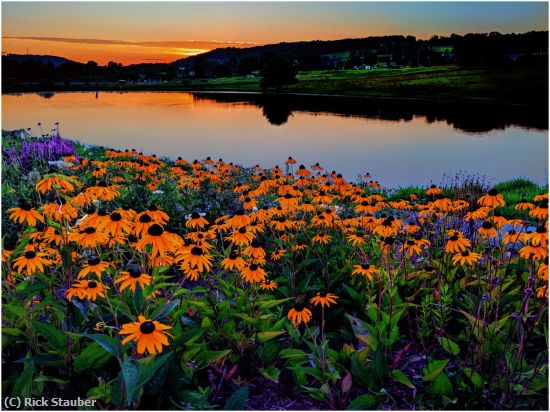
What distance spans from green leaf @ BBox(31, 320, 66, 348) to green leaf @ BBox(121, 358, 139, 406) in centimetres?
94

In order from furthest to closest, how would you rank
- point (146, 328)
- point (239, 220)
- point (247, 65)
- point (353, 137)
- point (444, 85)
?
1. point (247, 65)
2. point (444, 85)
3. point (353, 137)
4. point (239, 220)
5. point (146, 328)

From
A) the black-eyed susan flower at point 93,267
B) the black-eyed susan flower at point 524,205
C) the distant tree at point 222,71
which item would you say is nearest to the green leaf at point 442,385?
the black-eyed susan flower at point 524,205

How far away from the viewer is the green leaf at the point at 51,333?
11.2ft

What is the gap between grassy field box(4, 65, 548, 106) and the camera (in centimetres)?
5703

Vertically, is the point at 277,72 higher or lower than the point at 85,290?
higher

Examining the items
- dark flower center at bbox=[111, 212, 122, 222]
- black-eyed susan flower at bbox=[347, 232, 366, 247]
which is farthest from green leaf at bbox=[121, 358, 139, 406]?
black-eyed susan flower at bbox=[347, 232, 366, 247]

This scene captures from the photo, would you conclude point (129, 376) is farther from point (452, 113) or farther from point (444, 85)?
point (444, 85)

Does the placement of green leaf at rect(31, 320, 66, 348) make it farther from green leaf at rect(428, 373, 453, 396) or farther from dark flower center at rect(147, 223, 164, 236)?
green leaf at rect(428, 373, 453, 396)

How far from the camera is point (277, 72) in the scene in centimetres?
8156

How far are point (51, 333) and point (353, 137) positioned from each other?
28230 millimetres

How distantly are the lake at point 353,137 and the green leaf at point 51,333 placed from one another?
11.5 m

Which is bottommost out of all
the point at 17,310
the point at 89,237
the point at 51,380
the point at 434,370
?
the point at 434,370

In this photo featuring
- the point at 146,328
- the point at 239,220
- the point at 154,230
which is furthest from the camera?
the point at 239,220

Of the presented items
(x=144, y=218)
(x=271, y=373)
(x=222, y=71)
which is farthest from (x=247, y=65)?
(x=271, y=373)
